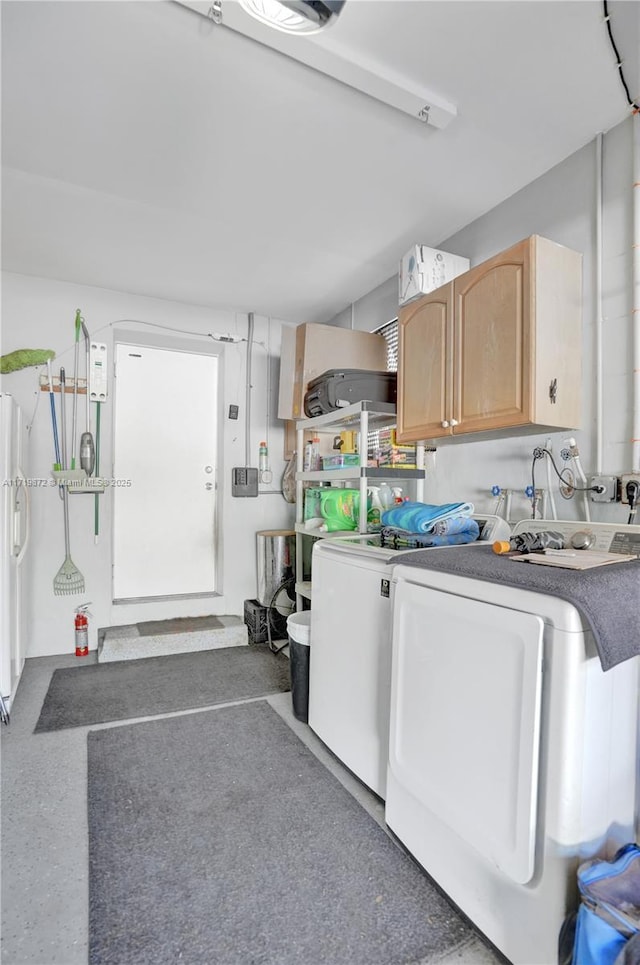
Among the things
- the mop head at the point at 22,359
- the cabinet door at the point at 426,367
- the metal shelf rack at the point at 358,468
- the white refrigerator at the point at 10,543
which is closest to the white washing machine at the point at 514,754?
the cabinet door at the point at 426,367

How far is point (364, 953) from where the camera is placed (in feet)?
3.81

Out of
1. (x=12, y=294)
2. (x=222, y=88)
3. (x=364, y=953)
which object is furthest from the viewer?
(x=12, y=294)

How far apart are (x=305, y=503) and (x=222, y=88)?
7.44ft

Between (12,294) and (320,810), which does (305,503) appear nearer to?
(320,810)

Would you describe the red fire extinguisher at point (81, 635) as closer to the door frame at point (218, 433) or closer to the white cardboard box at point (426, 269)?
the door frame at point (218, 433)

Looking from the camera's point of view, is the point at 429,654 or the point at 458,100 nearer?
the point at 429,654

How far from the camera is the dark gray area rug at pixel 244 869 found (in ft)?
3.87

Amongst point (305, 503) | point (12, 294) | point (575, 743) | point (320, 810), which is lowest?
point (320, 810)

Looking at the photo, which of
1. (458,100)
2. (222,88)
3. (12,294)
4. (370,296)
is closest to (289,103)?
(222,88)

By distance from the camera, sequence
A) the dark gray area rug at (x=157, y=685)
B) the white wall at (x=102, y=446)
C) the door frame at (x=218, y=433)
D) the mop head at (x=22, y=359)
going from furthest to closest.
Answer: the door frame at (x=218, y=433) → the white wall at (x=102, y=446) → the mop head at (x=22, y=359) → the dark gray area rug at (x=157, y=685)

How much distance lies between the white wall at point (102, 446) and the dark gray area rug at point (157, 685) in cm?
46

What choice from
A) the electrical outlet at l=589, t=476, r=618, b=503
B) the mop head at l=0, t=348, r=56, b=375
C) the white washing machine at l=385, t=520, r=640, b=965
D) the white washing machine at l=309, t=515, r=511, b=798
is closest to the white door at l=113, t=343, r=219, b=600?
the mop head at l=0, t=348, r=56, b=375

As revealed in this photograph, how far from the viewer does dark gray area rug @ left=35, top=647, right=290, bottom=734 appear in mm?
2396

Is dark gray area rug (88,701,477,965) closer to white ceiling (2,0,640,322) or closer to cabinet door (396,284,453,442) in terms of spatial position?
cabinet door (396,284,453,442)
